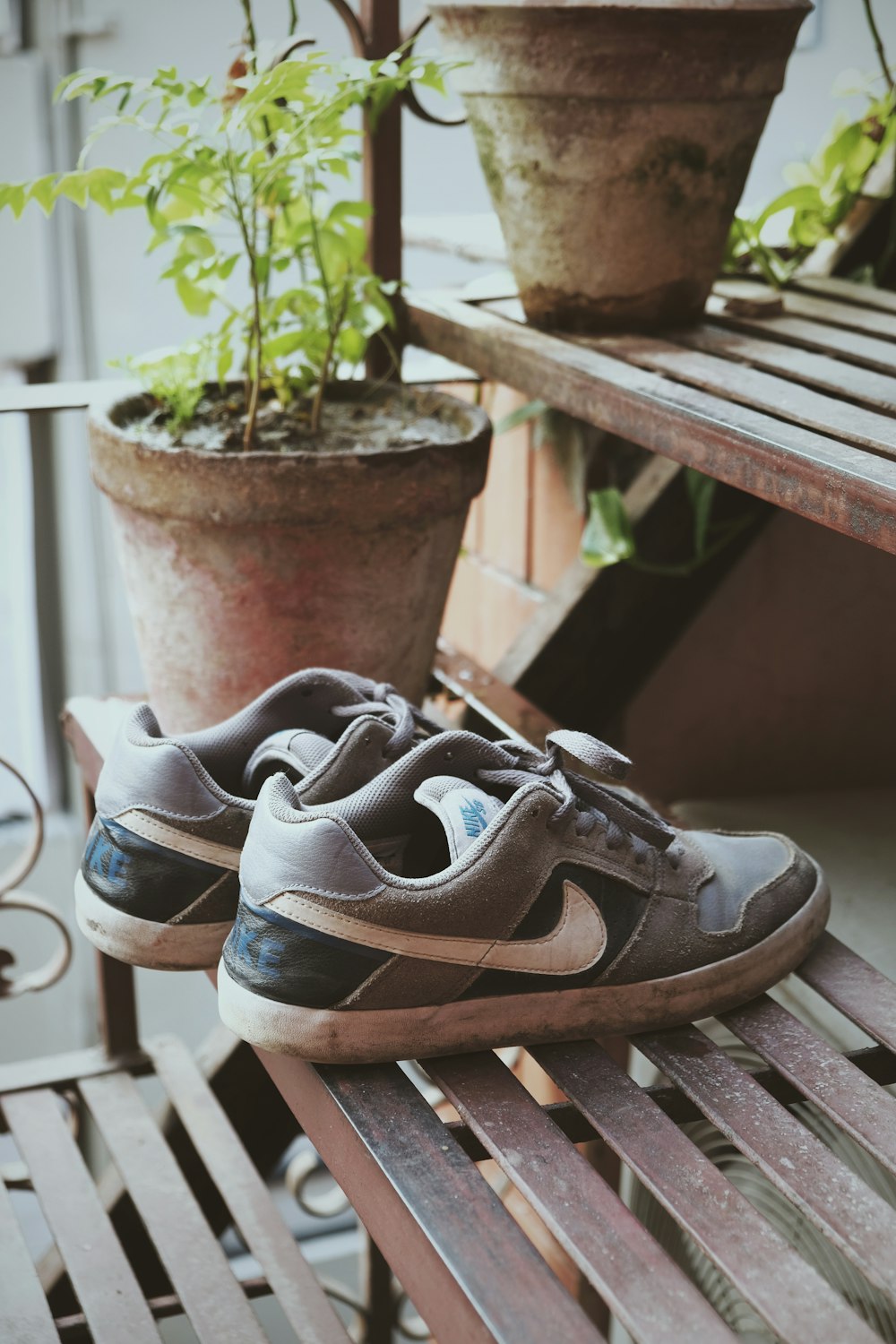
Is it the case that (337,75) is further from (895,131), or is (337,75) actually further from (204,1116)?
(204,1116)

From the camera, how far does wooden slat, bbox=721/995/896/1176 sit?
0.78 metres

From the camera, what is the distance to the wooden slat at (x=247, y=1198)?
123 centimetres

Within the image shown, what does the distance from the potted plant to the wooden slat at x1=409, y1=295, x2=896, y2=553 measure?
0.08 meters

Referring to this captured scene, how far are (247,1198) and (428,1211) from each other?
2.44 feet

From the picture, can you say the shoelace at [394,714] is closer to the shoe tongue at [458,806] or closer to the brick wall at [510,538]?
the shoe tongue at [458,806]

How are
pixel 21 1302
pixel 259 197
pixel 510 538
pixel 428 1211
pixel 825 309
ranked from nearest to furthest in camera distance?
1. pixel 428 1211
2. pixel 21 1302
3. pixel 259 197
4. pixel 825 309
5. pixel 510 538

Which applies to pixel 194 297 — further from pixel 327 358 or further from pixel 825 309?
pixel 825 309

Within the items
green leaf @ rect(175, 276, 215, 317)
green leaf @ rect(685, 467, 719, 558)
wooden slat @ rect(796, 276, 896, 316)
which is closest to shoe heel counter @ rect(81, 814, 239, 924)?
green leaf @ rect(175, 276, 215, 317)

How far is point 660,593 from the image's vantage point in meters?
1.65

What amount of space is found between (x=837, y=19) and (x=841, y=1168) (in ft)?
7.63

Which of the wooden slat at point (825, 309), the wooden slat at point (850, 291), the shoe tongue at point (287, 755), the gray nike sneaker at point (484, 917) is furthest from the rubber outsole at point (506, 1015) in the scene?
the wooden slat at point (850, 291)

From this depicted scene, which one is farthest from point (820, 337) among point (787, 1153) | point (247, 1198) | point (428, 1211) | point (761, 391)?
point (247, 1198)

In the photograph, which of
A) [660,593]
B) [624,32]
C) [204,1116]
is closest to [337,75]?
[624,32]

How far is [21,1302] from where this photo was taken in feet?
3.97
